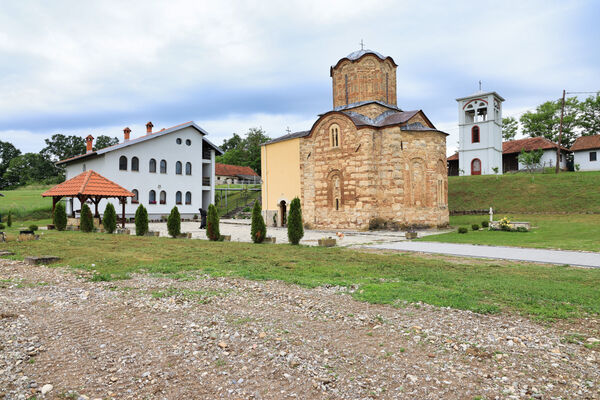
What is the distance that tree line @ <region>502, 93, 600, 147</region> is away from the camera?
4647 centimetres

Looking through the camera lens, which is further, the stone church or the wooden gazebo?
the stone church

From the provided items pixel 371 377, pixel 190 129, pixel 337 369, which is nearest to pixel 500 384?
pixel 371 377

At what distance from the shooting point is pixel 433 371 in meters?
3.47

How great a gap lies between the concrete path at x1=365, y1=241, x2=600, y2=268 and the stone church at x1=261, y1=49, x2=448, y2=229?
7.45 meters

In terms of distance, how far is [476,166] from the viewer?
134 ft

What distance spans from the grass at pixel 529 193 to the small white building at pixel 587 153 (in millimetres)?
10619

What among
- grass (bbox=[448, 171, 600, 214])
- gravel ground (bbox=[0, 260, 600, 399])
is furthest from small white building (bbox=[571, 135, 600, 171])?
gravel ground (bbox=[0, 260, 600, 399])

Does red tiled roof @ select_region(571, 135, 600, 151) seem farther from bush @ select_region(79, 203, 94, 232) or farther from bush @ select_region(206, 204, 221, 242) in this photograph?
bush @ select_region(79, 203, 94, 232)

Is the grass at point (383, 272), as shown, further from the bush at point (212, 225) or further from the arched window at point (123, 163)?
the arched window at point (123, 163)

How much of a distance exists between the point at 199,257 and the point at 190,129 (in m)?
25.5

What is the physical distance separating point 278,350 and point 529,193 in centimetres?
3112

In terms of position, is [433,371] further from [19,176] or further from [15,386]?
[19,176]

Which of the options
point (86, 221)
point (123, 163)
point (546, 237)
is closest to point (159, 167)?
point (123, 163)

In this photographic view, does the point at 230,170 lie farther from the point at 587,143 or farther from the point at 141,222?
the point at 587,143
